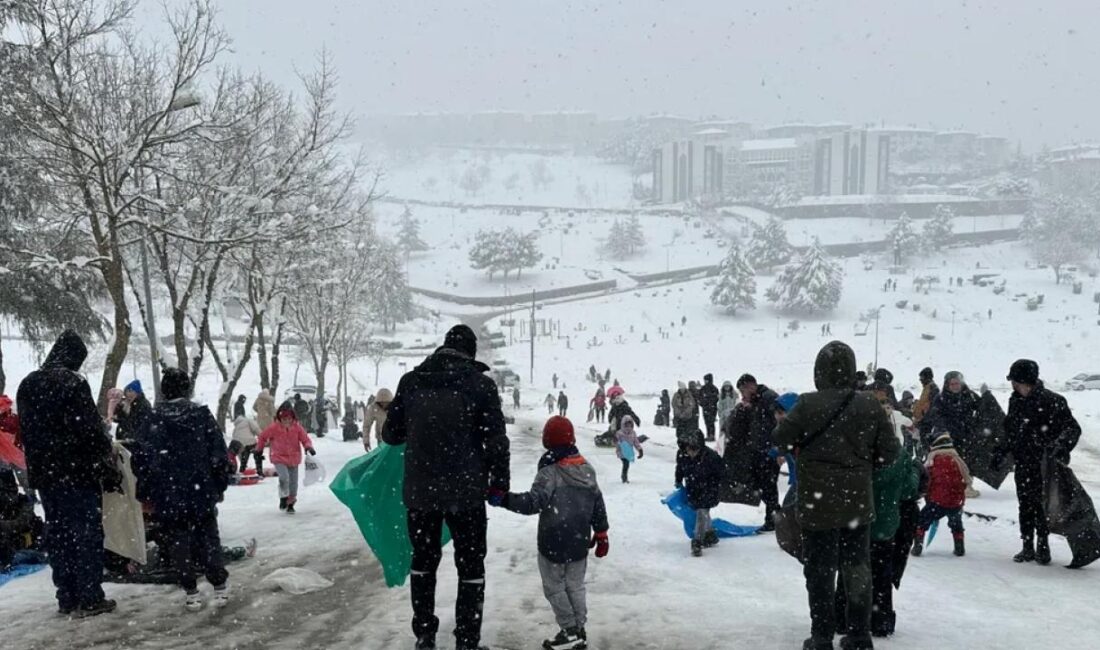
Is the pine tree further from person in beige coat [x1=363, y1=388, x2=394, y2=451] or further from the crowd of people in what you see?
the crowd of people

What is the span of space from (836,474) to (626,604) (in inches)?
86.6

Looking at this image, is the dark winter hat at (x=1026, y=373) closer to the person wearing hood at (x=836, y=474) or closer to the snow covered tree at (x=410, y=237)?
the person wearing hood at (x=836, y=474)

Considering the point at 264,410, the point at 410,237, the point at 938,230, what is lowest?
the point at 264,410

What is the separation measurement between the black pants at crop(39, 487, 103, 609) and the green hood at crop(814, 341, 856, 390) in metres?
4.47

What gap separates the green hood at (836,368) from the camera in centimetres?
439

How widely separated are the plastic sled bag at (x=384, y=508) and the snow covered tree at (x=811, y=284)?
3145 inches

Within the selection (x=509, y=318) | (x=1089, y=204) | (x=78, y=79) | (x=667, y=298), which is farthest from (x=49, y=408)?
(x=1089, y=204)

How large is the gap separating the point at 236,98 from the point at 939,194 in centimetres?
17021

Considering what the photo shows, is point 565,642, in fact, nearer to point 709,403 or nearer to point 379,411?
point 379,411

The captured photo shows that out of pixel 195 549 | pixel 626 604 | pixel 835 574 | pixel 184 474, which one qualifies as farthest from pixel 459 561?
pixel 195 549

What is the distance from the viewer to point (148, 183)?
18234 mm

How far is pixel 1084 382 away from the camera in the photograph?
164ft

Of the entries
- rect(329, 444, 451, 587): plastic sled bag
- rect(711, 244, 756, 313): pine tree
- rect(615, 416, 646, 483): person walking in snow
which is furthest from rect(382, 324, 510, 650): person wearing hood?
rect(711, 244, 756, 313): pine tree

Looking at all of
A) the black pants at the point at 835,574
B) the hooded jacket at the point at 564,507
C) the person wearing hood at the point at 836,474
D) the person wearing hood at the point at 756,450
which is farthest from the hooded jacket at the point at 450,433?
the person wearing hood at the point at 756,450
